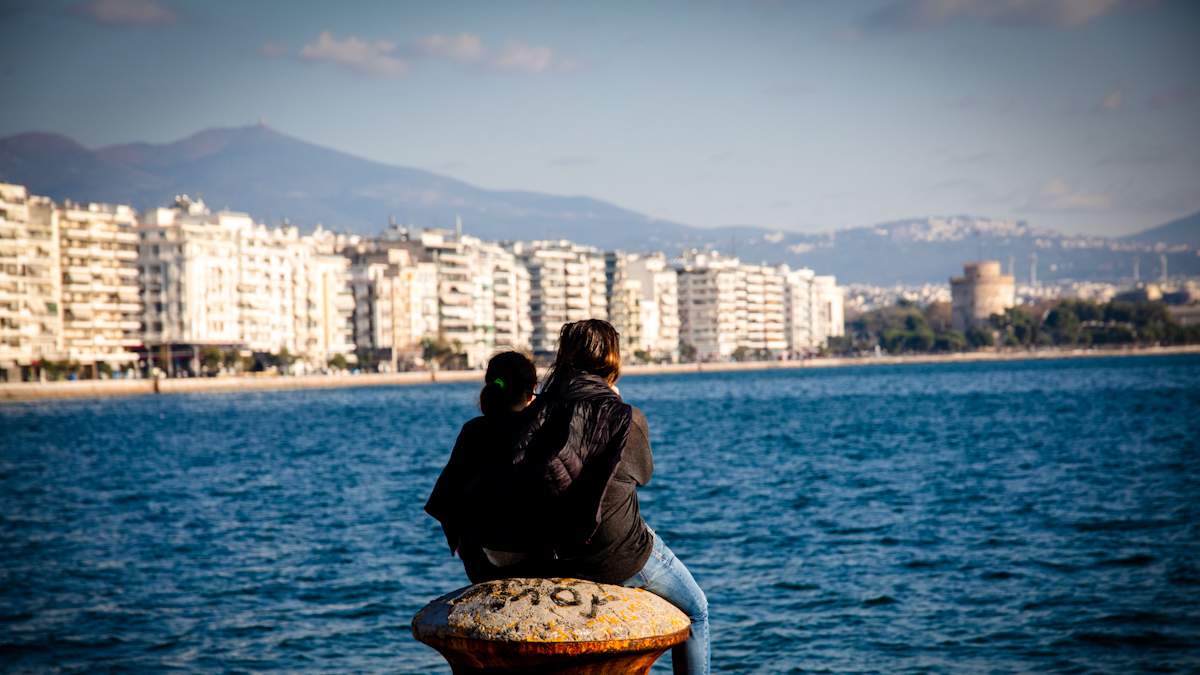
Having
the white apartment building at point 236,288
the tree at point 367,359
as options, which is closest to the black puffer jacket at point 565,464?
the white apartment building at point 236,288

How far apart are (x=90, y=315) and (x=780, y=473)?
4066 inches

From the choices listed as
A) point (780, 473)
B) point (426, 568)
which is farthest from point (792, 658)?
point (780, 473)

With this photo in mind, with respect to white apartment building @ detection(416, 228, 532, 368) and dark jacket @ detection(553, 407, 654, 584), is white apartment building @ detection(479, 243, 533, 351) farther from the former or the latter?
dark jacket @ detection(553, 407, 654, 584)

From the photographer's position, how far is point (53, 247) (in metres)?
129

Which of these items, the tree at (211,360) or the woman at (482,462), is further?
the tree at (211,360)

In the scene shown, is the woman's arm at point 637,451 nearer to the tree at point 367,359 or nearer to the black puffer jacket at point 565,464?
the black puffer jacket at point 565,464

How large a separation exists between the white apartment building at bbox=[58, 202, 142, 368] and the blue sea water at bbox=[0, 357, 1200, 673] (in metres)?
79.3

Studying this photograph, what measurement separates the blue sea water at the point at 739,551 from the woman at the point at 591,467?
8137 mm

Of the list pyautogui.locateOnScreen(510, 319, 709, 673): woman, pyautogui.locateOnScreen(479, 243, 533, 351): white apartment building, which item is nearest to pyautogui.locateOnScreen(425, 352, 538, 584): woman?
pyautogui.locateOnScreen(510, 319, 709, 673): woman

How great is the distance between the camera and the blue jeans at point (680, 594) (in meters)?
5.62

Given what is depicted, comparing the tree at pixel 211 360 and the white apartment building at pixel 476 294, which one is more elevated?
the white apartment building at pixel 476 294

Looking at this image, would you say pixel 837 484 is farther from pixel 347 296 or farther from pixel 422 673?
pixel 347 296

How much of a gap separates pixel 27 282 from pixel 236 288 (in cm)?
2203

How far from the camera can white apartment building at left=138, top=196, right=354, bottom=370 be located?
445 feet
